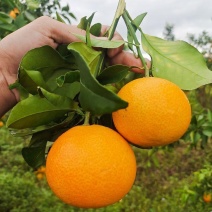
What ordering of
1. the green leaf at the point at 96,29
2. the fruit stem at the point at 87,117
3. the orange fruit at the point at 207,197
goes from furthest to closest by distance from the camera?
the orange fruit at the point at 207,197, the green leaf at the point at 96,29, the fruit stem at the point at 87,117

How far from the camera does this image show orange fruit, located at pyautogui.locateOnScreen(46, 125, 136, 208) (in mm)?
564

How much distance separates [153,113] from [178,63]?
0.16 m

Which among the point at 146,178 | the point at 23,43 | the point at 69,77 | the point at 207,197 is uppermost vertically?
the point at 69,77

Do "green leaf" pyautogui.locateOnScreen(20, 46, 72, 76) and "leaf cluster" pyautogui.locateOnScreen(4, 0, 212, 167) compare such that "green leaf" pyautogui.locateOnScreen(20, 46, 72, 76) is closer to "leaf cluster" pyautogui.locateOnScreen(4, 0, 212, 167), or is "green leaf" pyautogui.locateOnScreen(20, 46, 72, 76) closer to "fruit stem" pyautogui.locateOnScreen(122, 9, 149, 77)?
"leaf cluster" pyautogui.locateOnScreen(4, 0, 212, 167)

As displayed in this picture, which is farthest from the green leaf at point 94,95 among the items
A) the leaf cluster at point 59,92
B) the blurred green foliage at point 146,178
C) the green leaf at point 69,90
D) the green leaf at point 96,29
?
the blurred green foliage at point 146,178

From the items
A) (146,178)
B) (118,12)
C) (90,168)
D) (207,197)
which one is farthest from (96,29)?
(146,178)

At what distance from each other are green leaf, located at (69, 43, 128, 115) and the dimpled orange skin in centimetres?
5

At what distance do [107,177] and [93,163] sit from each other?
0.03m

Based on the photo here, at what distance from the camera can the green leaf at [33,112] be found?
2.03ft

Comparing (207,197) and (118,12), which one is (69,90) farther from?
(207,197)

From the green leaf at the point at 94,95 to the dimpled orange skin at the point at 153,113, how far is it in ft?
0.17

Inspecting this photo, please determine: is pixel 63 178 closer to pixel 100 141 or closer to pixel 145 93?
pixel 100 141

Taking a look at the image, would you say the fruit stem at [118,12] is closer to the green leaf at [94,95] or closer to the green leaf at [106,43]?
the green leaf at [106,43]

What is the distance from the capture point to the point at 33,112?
623mm
